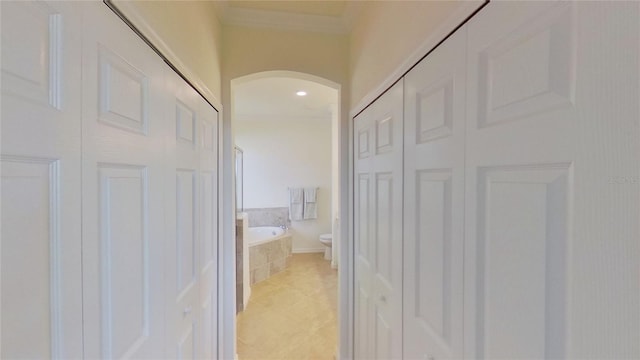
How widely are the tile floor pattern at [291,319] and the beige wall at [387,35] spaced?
82.8 inches

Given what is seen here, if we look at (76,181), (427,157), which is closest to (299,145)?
(427,157)

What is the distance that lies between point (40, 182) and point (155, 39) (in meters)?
0.66

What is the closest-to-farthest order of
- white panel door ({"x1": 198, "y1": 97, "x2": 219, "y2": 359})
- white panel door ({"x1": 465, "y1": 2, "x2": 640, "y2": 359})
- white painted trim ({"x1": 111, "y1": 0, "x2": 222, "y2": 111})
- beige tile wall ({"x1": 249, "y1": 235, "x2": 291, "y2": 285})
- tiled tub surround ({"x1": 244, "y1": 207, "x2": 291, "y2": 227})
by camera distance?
white panel door ({"x1": 465, "y1": 2, "x2": 640, "y2": 359}) → white painted trim ({"x1": 111, "y1": 0, "x2": 222, "y2": 111}) → white panel door ({"x1": 198, "y1": 97, "x2": 219, "y2": 359}) → beige tile wall ({"x1": 249, "y1": 235, "x2": 291, "y2": 285}) → tiled tub surround ({"x1": 244, "y1": 207, "x2": 291, "y2": 227})

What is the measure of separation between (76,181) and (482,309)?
39.7 inches

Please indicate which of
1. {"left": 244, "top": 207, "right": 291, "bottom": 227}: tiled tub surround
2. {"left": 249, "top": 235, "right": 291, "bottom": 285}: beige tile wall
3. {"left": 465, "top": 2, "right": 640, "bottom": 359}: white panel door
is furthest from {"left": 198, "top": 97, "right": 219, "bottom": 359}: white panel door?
{"left": 244, "top": 207, "right": 291, "bottom": 227}: tiled tub surround

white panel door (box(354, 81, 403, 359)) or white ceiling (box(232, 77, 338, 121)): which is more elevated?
white ceiling (box(232, 77, 338, 121))

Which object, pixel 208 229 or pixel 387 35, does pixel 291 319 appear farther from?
pixel 387 35

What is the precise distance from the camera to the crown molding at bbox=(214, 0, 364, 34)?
2.03 m

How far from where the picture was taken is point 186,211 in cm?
133

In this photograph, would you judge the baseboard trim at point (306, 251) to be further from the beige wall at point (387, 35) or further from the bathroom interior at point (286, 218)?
the beige wall at point (387, 35)

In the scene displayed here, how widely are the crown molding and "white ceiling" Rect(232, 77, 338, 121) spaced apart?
3.62ft

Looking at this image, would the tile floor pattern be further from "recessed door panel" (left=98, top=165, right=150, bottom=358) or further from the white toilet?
"recessed door panel" (left=98, top=165, right=150, bottom=358)

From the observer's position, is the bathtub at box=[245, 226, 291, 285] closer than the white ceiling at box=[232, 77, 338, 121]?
No

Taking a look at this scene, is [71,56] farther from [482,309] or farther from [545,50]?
[482,309]
